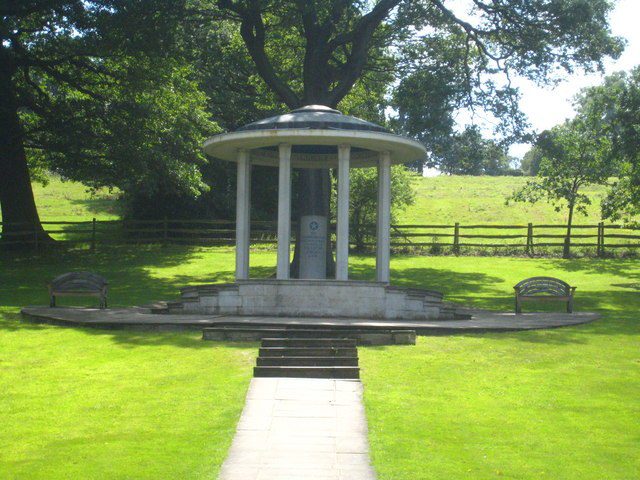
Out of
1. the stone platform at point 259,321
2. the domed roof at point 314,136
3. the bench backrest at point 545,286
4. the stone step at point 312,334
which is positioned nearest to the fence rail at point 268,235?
the bench backrest at point 545,286

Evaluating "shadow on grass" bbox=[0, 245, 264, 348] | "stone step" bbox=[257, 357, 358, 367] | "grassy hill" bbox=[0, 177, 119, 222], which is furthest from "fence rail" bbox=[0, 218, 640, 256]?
"stone step" bbox=[257, 357, 358, 367]

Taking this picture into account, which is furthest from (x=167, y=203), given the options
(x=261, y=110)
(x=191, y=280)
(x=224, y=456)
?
(x=224, y=456)

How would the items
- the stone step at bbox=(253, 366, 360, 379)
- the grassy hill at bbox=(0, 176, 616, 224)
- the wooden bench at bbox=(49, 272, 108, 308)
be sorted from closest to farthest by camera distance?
the stone step at bbox=(253, 366, 360, 379) → the wooden bench at bbox=(49, 272, 108, 308) → the grassy hill at bbox=(0, 176, 616, 224)

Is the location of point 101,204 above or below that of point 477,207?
below

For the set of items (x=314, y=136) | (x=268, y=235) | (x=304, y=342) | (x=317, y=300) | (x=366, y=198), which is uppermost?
(x=314, y=136)

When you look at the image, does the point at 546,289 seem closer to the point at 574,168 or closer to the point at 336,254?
the point at 336,254

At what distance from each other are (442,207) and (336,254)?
3893 cm

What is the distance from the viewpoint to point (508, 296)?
78.4ft

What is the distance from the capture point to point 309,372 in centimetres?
1192

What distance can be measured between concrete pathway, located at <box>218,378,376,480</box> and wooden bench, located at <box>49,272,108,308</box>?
823 cm

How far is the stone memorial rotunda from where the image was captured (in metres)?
16.9

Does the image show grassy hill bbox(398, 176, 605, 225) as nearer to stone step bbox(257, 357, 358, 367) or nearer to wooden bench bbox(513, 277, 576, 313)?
wooden bench bbox(513, 277, 576, 313)

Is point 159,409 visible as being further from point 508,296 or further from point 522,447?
point 508,296

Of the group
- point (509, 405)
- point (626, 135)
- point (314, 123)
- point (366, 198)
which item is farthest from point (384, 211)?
point (366, 198)
